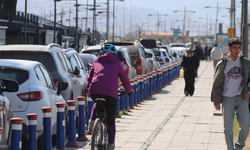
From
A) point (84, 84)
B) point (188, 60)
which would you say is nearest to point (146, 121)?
point (84, 84)

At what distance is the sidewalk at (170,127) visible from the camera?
38.4ft

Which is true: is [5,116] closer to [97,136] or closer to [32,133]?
[32,133]

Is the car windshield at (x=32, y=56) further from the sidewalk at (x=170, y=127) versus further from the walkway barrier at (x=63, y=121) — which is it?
the sidewalk at (x=170, y=127)

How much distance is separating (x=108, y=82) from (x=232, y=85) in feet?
6.04

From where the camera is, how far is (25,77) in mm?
10711

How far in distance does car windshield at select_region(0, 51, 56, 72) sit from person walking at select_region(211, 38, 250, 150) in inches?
170

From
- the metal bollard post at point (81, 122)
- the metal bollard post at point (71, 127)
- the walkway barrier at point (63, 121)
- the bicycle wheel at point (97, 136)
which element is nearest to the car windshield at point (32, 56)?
the walkway barrier at point (63, 121)

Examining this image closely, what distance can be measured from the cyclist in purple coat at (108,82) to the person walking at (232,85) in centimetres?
135

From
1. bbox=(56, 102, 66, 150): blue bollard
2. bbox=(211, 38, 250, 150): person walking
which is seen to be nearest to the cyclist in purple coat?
bbox=(56, 102, 66, 150): blue bollard

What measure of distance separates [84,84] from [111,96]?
6724 millimetres

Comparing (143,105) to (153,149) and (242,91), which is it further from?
(242,91)

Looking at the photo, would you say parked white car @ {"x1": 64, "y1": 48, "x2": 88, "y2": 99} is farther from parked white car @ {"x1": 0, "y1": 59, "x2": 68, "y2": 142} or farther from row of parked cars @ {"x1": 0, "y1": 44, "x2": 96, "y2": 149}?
parked white car @ {"x1": 0, "y1": 59, "x2": 68, "y2": 142}

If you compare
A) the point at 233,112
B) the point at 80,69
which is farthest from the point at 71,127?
the point at 80,69

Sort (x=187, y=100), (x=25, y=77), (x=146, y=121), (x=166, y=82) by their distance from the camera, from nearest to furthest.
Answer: (x=25, y=77), (x=146, y=121), (x=187, y=100), (x=166, y=82)
